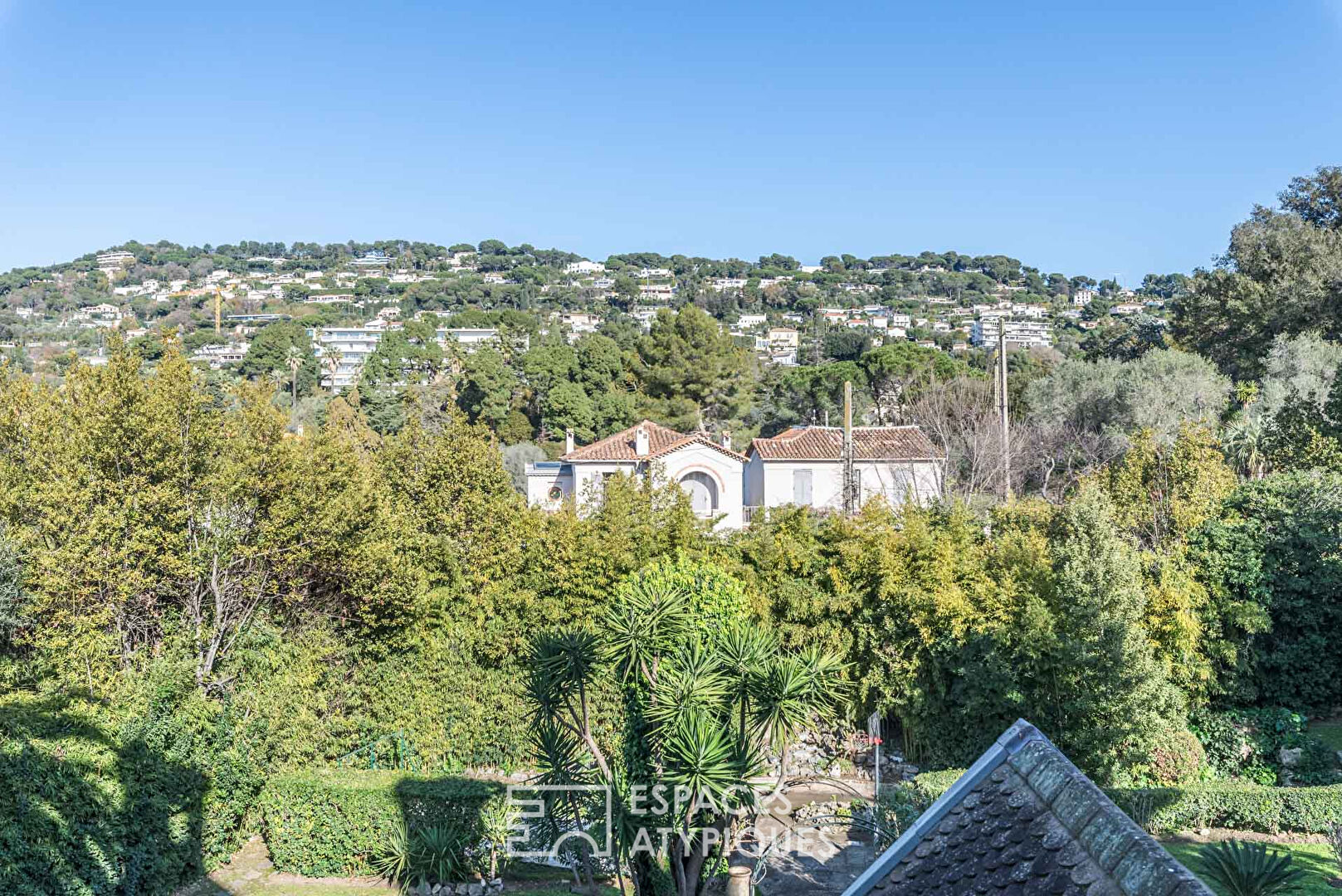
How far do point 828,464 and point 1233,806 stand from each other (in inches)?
811

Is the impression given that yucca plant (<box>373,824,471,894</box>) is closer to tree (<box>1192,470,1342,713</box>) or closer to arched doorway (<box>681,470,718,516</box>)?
tree (<box>1192,470,1342,713</box>)

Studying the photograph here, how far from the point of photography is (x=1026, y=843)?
11.1 ft

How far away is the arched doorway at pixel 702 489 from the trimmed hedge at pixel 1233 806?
2050 cm

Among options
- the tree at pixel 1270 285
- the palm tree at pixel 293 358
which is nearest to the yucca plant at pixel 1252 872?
the tree at pixel 1270 285

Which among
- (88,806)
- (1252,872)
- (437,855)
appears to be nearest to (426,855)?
(437,855)

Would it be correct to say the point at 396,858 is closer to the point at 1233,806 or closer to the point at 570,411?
the point at 1233,806

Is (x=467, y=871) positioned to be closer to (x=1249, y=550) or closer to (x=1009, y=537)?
(x=1009, y=537)

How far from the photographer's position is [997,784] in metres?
3.74

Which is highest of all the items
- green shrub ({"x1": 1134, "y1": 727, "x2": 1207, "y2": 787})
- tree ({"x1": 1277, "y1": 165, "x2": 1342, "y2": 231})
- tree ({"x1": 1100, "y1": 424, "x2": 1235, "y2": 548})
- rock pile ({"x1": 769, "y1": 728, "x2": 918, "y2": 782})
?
tree ({"x1": 1277, "y1": 165, "x2": 1342, "y2": 231})

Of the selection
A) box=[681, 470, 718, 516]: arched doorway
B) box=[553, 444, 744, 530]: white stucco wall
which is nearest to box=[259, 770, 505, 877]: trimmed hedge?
box=[553, 444, 744, 530]: white stucco wall

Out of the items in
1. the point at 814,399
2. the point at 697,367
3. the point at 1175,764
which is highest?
the point at 697,367

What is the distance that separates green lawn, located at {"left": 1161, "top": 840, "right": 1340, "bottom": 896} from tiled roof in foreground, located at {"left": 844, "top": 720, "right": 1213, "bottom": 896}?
7.35m

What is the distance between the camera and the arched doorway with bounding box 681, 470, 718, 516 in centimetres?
3212

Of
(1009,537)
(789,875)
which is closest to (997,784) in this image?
(789,875)
